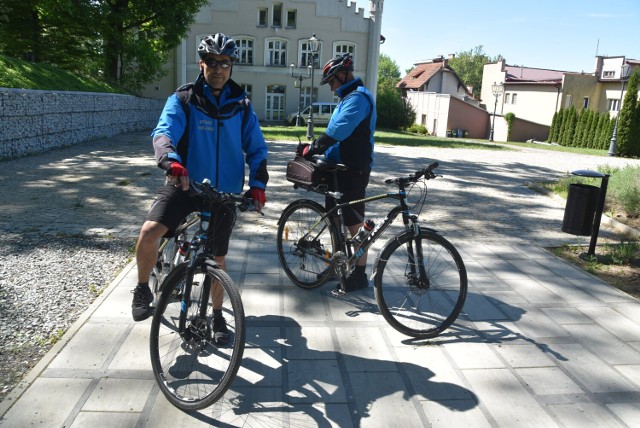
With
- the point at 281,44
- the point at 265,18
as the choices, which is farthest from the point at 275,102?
the point at 265,18

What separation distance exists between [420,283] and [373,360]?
81 centimetres

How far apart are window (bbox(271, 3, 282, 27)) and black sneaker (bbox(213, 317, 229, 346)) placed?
1746 inches

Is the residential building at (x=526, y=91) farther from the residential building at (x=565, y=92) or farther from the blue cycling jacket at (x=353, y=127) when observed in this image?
the blue cycling jacket at (x=353, y=127)

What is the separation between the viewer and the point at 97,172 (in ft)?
35.4

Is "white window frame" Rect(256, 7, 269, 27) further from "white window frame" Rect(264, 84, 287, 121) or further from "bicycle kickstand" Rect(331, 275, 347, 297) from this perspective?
"bicycle kickstand" Rect(331, 275, 347, 297)

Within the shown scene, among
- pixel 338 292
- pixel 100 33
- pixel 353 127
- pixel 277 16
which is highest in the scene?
pixel 277 16

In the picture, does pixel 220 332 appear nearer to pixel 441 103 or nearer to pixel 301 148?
pixel 301 148

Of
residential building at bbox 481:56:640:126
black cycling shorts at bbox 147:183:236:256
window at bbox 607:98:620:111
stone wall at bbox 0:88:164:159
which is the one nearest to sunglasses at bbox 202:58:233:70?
black cycling shorts at bbox 147:183:236:256

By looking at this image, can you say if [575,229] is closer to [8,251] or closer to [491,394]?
[491,394]

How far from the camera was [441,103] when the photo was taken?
54.9 metres

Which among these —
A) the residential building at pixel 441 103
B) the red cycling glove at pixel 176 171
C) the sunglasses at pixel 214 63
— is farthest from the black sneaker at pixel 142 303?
the residential building at pixel 441 103

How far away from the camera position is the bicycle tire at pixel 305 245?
4602 mm

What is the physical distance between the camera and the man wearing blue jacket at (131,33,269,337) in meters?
3.23

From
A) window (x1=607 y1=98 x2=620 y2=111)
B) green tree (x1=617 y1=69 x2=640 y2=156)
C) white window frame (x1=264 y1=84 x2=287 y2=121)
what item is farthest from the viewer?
window (x1=607 y1=98 x2=620 y2=111)
